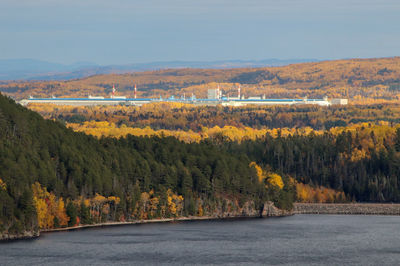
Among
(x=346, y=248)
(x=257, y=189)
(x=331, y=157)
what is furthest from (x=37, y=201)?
(x=331, y=157)

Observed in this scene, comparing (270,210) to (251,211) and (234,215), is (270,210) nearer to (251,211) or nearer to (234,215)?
(251,211)

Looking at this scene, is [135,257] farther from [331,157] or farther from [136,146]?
[331,157]

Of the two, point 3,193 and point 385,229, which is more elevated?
point 3,193

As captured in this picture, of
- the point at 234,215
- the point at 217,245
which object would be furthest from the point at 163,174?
the point at 217,245

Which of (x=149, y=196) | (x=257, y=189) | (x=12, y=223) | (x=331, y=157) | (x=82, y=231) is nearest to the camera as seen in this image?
(x=12, y=223)

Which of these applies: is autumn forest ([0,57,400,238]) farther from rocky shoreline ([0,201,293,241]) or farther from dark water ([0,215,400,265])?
dark water ([0,215,400,265])

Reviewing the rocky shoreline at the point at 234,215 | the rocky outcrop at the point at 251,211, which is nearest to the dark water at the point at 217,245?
the rocky shoreline at the point at 234,215

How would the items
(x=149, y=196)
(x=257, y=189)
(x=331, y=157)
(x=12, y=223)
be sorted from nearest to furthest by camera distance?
1. (x=12, y=223)
2. (x=149, y=196)
3. (x=257, y=189)
4. (x=331, y=157)

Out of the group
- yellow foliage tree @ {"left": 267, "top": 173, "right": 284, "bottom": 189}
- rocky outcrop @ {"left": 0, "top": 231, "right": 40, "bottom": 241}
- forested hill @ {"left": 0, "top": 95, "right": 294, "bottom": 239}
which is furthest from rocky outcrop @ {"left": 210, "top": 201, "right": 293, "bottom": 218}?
rocky outcrop @ {"left": 0, "top": 231, "right": 40, "bottom": 241}
